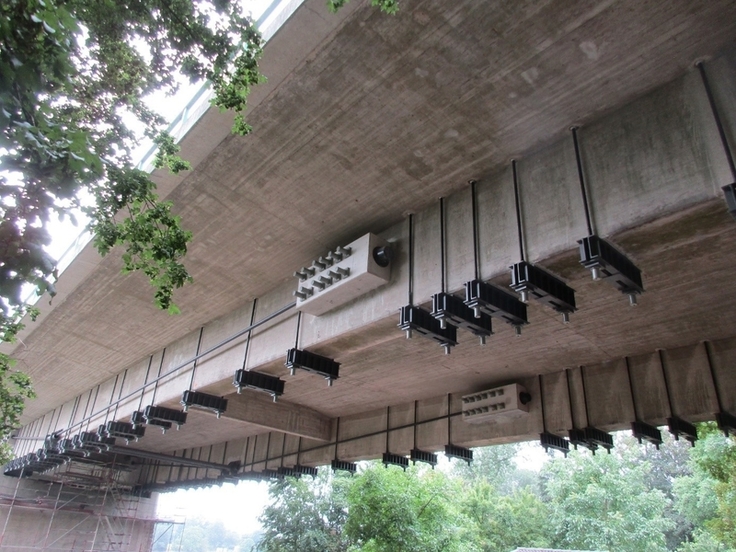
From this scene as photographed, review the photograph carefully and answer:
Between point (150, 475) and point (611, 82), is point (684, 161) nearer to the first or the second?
point (611, 82)

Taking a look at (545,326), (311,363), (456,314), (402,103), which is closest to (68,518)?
(311,363)

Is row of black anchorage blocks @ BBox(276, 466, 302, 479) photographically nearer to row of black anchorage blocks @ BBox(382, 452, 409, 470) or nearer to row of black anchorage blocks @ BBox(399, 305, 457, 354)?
row of black anchorage blocks @ BBox(382, 452, 409, 470)

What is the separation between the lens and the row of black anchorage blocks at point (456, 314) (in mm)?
6887

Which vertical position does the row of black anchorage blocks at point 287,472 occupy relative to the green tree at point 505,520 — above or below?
above

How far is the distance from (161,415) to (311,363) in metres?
6.71

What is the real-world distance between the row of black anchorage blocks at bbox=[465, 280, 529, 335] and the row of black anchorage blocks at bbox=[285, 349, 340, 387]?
12.2 feet

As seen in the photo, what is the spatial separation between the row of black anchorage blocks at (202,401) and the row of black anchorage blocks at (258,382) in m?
1.96

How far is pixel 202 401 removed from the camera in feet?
40.9

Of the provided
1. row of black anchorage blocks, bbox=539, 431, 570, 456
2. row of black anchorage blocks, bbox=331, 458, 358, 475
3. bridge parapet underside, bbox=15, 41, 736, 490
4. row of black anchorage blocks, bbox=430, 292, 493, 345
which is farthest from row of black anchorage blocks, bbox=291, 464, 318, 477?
row of black anchorage blocks, bbox=430, 292, 493, 345

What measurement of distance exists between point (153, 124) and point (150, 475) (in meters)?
27.3

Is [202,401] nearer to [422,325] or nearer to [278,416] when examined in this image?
[278,416]

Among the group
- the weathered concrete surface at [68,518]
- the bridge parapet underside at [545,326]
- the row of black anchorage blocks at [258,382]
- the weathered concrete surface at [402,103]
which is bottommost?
the weathered concrete surface at [68,518]

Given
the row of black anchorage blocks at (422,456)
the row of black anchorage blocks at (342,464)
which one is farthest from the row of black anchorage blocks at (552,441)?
the row of black anchorage blocks at (342,464)

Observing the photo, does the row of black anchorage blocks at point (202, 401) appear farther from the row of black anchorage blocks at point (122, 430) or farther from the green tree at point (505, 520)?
the green tree at point (505, 520)
